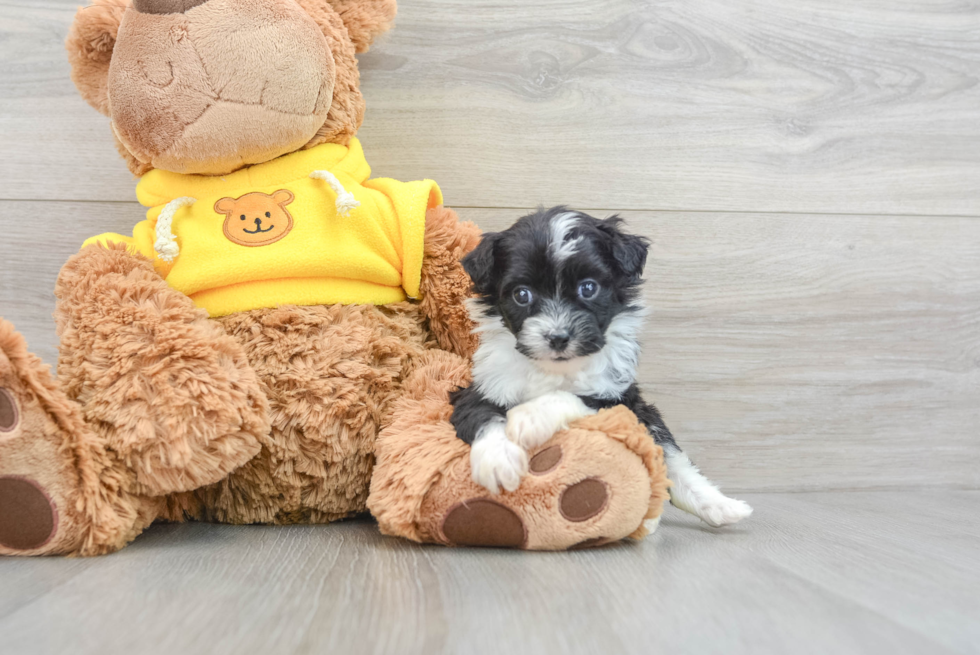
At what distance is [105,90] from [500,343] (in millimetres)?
968

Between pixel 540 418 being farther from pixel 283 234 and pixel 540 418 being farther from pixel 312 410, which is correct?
pixel 283 234

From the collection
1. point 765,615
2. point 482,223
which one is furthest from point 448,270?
point 765,615

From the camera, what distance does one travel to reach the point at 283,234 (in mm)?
1430

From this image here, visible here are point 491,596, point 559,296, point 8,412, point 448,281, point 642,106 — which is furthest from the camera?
point 642,106

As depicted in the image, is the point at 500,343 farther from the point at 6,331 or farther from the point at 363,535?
the point at 6,331

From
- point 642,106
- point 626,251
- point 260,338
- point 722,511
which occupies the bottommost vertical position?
point 722,511

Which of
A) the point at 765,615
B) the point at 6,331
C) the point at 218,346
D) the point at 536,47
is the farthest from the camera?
the point at 536,47

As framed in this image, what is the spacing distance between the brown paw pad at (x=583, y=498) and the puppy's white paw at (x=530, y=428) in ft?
0.32

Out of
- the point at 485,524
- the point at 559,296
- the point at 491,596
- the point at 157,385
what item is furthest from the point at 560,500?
the point at 157,385

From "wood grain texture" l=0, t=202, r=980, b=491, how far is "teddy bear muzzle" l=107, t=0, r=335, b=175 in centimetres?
62

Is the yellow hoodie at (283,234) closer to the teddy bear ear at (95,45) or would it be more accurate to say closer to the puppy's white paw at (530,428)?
the teddy bear ear at (95,45)

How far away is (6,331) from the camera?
3.74 ft

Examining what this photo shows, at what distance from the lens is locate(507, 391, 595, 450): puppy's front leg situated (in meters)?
1.21

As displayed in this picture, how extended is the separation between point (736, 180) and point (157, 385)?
1.49 m
